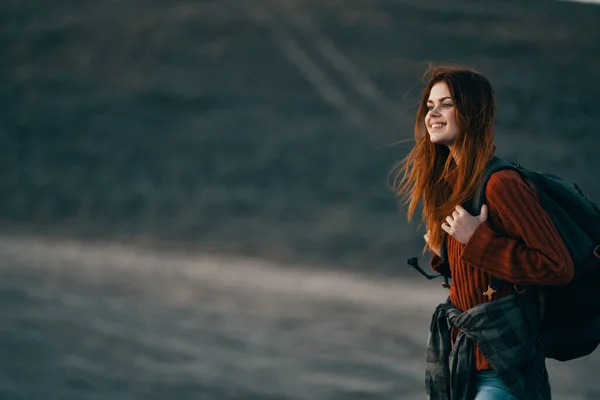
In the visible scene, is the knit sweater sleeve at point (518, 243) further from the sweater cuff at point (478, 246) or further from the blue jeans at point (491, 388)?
the blue jeans at point (491, 388)

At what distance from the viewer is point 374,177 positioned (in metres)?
7.14

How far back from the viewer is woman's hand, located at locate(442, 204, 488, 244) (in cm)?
192

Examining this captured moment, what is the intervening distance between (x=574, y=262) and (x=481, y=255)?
0.16m

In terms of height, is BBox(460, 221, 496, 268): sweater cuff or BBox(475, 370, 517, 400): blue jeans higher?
BBox(460, 221, 496, 268): sweater cuff

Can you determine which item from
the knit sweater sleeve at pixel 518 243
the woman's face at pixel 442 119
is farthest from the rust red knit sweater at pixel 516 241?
the woman's face at pixel 442 119

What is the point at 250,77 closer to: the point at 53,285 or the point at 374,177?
the point at 374,177

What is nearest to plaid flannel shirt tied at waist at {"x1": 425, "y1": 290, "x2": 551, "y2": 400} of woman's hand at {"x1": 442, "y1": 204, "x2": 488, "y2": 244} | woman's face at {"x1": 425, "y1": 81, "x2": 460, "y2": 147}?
woman's hand at {"x1": 442, "y1": 204, "x2": 488, "y2": 244}

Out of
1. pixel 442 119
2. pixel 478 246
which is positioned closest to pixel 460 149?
pixel 442 119

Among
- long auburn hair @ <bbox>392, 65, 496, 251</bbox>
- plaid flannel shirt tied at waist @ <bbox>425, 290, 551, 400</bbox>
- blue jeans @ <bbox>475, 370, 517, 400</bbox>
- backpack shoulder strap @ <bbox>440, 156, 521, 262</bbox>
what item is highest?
long auburn hair @ <bbox>392, 65, 496, 251</bbox>

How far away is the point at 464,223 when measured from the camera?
6.31 feet

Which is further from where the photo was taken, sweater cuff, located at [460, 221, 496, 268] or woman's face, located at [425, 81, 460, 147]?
woman's face, located at [425, 81, 460, 147]

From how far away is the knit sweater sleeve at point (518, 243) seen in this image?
1.84 meters

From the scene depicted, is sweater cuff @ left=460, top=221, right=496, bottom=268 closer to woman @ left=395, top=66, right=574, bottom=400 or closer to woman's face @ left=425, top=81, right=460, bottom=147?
woman @ left=395, top=66, right=574, bottom=400

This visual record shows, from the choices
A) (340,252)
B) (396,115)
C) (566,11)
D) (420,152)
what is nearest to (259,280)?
(340,252)
